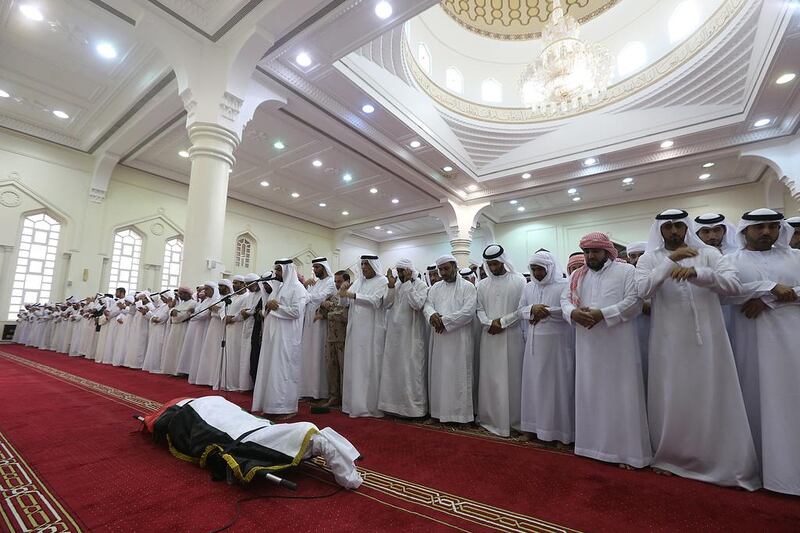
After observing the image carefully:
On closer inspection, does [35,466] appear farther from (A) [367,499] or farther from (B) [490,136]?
(B) [490,136]

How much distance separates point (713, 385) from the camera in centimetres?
228

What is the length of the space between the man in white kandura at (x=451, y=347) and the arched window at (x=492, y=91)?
29.1ft

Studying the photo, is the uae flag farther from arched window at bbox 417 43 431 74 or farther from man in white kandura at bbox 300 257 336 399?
arched window at bbox 417 43 431 74

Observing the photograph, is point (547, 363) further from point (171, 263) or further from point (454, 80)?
point (171, 263)

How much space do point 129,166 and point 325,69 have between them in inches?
305

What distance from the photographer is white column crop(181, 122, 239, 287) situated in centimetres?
548

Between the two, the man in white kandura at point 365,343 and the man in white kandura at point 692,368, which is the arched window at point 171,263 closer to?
the man in white kandura at point 365,343

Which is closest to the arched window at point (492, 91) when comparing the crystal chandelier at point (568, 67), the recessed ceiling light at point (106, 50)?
the crystal chandelier at point (568, 67)

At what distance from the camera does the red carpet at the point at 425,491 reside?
5.44 feet

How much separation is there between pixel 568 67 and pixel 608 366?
24.4 ft

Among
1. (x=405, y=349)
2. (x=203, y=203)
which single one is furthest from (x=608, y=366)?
(x=203, y=203)

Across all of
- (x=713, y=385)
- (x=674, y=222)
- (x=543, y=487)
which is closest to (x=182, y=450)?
(x=543, y=487)

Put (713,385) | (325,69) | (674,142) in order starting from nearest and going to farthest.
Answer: (713,385), (325,69), (674,142)

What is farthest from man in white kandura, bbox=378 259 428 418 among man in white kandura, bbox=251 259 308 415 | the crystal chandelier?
the crystal chandelier
